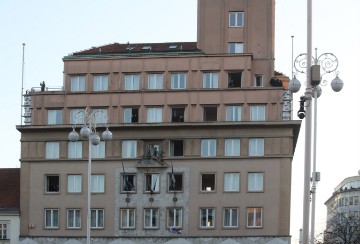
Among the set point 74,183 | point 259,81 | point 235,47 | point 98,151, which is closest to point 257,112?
point 259,81

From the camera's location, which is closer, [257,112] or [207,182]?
[257,112]

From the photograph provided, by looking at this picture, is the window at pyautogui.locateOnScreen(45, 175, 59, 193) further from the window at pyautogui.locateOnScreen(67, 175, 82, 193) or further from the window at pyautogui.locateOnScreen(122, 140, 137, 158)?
the window at pyautogui.locateOnScreen(122, 140, 137, 158)

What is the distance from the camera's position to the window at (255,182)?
8050 cm

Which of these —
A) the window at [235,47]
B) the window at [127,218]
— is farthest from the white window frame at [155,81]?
the window at [127,218]

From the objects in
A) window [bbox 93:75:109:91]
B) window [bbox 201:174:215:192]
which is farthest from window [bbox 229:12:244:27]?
window [bbox 201:174:215:192]

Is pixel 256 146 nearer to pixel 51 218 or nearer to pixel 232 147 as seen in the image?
pixel 232 147

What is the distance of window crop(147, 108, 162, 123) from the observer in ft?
272

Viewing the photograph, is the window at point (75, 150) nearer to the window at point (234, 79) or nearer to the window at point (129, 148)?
the window at point (129, 148)

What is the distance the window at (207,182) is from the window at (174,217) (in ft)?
9.14

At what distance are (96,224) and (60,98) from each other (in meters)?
11.4

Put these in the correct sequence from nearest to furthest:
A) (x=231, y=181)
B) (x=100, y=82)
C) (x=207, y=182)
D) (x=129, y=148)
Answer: (x=231, y=181) < (x=207, y=182) < (x=129, y=148) < (x=100, y=82)

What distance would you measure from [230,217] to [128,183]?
9.32 meters

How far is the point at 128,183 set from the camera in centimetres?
8300

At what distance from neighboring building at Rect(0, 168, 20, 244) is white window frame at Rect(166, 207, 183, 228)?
1326 centimetres
